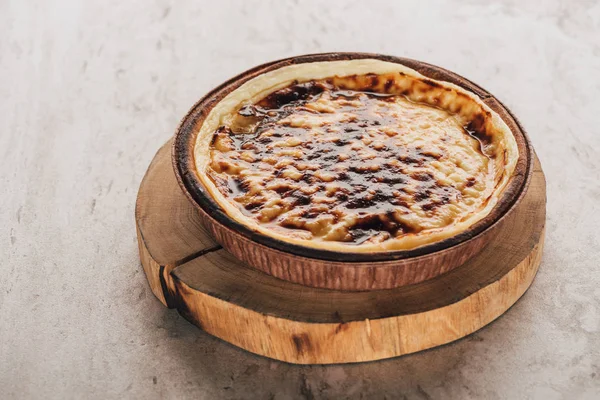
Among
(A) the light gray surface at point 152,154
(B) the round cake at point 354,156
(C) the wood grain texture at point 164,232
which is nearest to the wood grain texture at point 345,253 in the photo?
(B) the round cake at point 354,156

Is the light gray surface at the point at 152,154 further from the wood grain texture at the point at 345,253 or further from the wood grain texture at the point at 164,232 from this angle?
the wood grain texture at the point at 345,253

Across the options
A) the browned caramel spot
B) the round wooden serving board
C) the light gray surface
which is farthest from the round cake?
the light gray surface

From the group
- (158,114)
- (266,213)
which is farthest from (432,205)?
(158,114)

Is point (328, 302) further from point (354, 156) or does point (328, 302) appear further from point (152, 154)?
point (152, 154)

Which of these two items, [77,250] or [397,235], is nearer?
[397,235]

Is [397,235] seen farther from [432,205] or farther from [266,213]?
[266,213]
